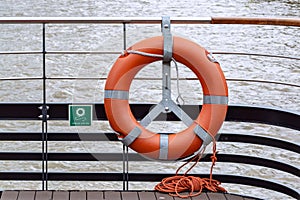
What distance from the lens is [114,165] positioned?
18.9ft

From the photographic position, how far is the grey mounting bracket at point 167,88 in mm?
2834

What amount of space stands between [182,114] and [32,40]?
317 inches

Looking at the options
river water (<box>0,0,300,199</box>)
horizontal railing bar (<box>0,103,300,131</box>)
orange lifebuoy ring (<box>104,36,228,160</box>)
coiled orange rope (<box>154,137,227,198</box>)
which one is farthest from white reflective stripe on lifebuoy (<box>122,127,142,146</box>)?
river water (<box>0,0,300,199</box>)

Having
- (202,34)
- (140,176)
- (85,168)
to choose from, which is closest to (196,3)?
(202,34)

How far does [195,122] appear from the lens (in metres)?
2.85

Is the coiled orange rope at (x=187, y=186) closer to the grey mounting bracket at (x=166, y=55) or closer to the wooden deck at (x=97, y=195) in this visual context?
the wooden deck at (x=97, y=195)

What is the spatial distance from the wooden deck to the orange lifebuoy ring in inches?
6.4

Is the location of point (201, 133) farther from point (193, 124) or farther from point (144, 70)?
point (144, 70)

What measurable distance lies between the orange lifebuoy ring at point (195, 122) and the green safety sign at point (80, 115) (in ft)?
0.88

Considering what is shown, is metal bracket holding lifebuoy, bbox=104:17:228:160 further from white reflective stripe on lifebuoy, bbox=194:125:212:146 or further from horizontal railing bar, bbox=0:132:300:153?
horizontal railing bar, bbox=0:132:300:153

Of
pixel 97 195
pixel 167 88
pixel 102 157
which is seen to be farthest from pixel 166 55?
pixel 102 157

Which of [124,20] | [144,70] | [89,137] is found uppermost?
[124,20]

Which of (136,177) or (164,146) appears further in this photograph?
(136,177)

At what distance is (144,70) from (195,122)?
594 centimetres
